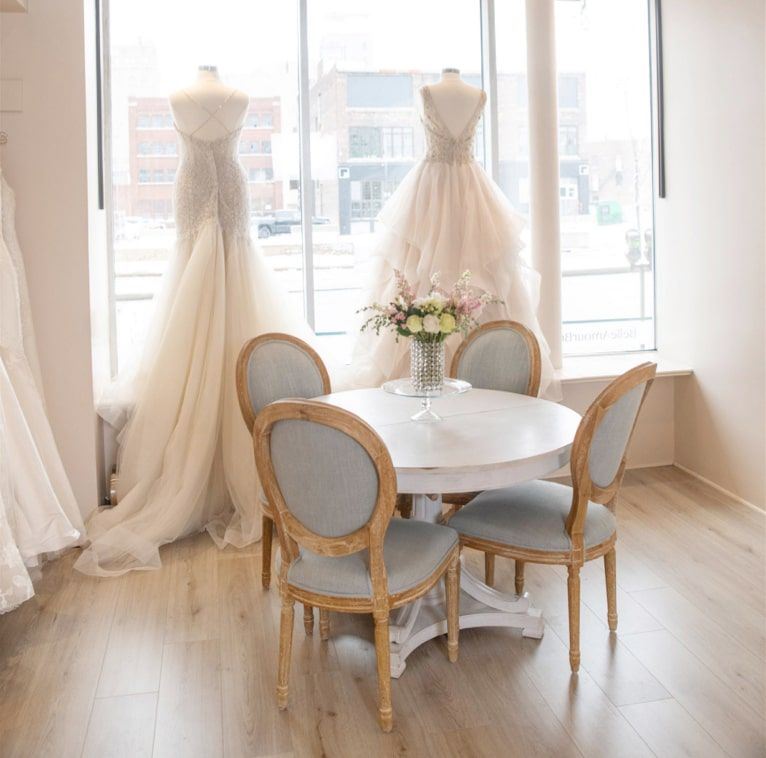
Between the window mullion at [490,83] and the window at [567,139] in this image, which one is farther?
the window at [567,139]

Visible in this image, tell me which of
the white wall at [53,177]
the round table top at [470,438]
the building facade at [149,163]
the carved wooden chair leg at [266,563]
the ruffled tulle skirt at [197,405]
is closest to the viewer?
the round table top at [470,438]

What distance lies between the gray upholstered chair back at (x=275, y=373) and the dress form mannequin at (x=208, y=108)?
43.9 inches

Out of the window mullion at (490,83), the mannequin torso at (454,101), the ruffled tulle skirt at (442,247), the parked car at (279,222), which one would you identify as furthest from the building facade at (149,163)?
the window mullion at (490,83)

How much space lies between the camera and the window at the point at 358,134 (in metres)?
4.34

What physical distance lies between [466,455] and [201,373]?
66.2 inches

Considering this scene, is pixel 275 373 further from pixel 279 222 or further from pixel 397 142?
pixel 397 142

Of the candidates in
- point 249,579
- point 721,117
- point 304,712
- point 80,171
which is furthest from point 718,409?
point 80,171

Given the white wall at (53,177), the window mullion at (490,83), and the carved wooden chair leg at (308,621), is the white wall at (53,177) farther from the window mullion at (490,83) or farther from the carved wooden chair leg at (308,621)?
the window mullion at (490,83)

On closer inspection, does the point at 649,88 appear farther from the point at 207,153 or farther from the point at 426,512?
the point at 426,512

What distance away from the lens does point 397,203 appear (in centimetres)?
403

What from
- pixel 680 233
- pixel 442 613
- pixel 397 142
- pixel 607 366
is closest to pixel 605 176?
pixel 680 233

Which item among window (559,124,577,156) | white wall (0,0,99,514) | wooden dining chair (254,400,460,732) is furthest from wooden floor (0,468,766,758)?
window (559,124,577,156)

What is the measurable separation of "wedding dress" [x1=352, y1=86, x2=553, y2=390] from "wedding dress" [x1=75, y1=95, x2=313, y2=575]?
382mm

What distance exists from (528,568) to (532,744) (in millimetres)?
1187
